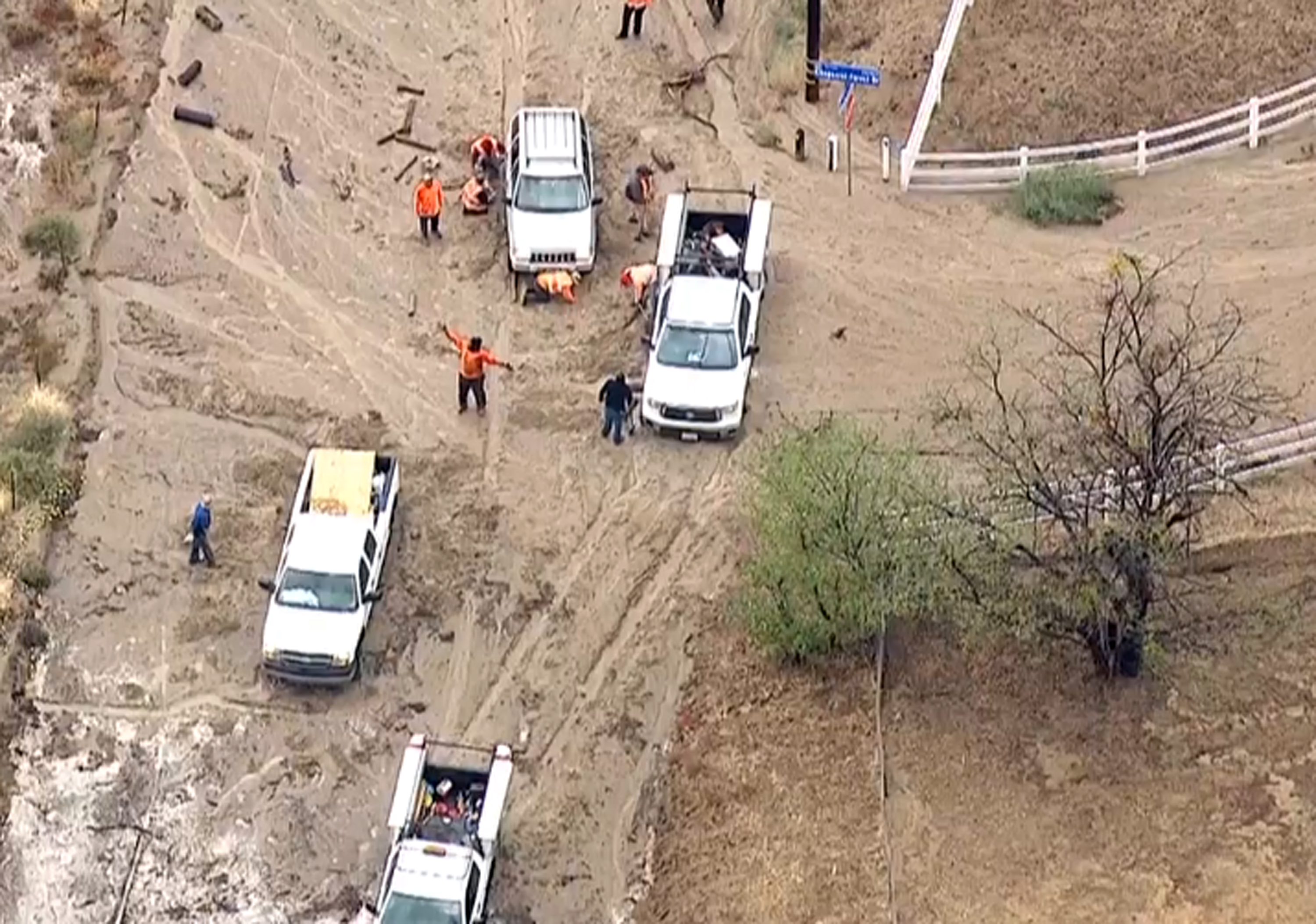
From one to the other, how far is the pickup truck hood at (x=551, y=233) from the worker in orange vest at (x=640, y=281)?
2.68 feet

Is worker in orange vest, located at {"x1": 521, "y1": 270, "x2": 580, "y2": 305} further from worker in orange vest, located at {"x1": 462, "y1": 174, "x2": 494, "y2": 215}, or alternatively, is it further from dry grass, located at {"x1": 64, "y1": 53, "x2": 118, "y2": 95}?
dry grass, located at {"x1": 64, "y1": 53, "x2": 118, "y2": 95}

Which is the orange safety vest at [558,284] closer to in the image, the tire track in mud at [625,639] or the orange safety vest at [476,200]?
the orange safety vest at [476,200]

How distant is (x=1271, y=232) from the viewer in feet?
113

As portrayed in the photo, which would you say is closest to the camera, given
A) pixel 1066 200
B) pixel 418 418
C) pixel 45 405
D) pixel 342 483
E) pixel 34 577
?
pixel 34 577

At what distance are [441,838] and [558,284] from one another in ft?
31.5

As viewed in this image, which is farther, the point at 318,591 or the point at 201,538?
the point at 201,538

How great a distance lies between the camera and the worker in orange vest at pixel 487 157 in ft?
118

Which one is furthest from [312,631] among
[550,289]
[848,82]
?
[848,82]

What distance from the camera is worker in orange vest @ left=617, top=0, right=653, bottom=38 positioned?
126ft

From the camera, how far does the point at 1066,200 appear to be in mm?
34875

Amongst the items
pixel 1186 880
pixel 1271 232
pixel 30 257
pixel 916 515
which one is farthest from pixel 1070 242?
pixel 30 257

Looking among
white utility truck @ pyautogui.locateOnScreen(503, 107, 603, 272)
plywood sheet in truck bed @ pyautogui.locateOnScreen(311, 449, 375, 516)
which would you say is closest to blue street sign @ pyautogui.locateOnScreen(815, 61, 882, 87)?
white utility truck @ pyautogui.locateOnScreen(503, 107, 603, 272)

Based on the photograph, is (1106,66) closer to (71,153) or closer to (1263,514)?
Result: (1263,514)

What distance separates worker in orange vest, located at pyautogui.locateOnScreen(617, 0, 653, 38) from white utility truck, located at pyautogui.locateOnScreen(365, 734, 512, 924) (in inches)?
A: 565
